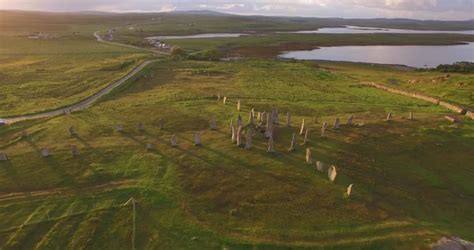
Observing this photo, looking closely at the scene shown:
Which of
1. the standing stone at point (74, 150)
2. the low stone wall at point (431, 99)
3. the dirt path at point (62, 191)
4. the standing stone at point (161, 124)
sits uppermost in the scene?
the low stone wall at point (431, 99)

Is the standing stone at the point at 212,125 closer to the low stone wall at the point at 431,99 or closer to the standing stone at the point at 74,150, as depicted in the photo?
the standing stone at the point at 74,150

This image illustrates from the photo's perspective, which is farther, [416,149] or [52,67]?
[52,67]

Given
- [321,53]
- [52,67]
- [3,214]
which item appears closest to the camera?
[3,214]

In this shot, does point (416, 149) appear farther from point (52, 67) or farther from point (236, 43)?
point (236, 43)

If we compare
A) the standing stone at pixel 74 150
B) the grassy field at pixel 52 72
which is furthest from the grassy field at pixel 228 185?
the grassy field at pixel 52 72

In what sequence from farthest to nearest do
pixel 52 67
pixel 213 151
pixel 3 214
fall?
pixel 52 67 < pixel 213 151 < pixel 3 214

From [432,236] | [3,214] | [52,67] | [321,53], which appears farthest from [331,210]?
[321,53]

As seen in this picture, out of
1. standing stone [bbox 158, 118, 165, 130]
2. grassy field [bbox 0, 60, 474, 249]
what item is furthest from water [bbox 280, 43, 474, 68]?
standing stone [bbox 158, 118, 165, 130]
